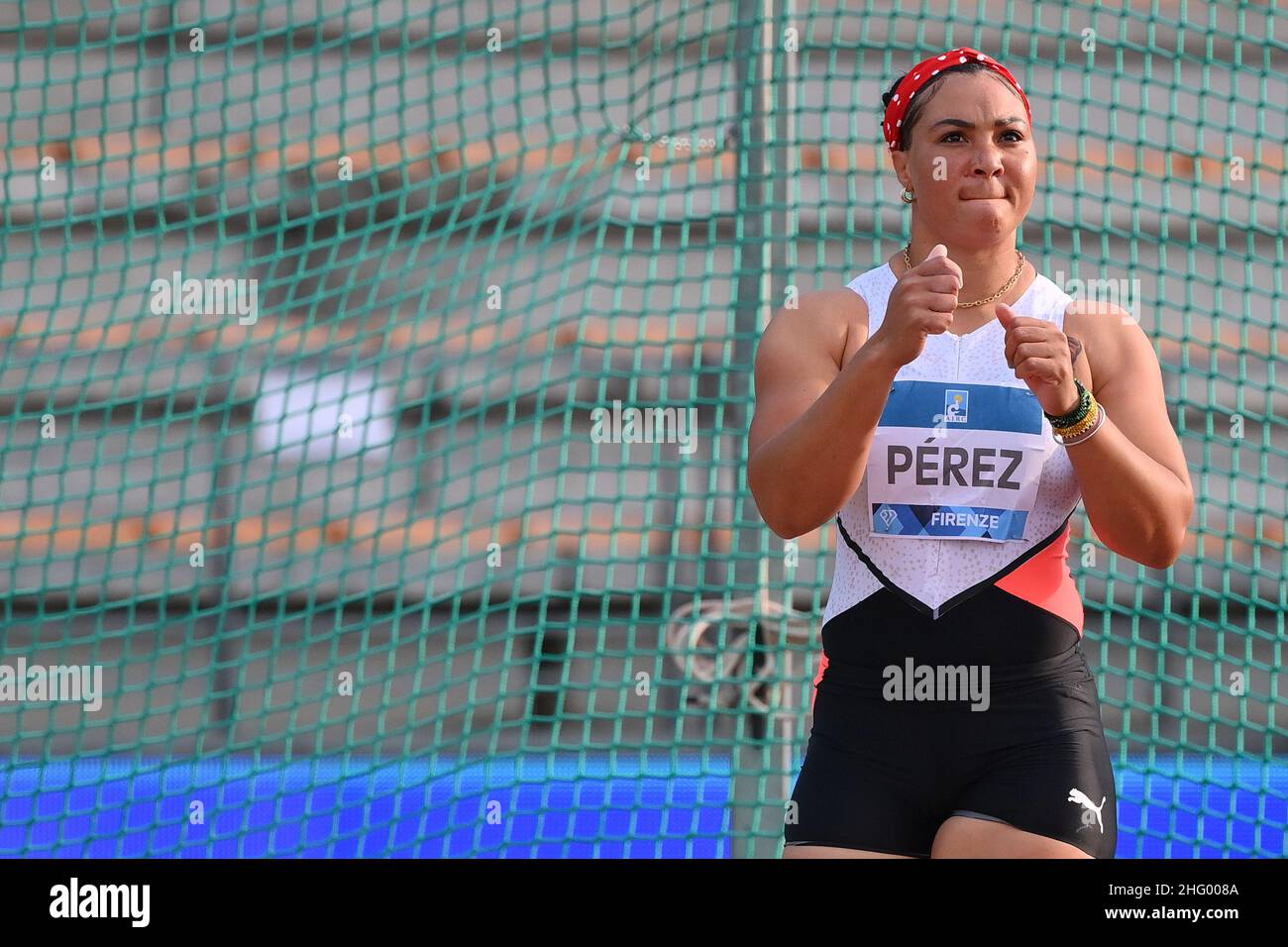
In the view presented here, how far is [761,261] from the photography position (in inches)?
125

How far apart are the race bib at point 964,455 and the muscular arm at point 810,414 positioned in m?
0.09

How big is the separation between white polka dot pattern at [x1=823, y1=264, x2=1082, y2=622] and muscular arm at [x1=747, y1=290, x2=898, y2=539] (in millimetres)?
76

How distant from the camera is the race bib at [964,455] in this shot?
1.56 meters

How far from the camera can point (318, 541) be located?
14.5 feet

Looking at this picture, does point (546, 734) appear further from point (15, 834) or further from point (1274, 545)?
point (1274, 545)

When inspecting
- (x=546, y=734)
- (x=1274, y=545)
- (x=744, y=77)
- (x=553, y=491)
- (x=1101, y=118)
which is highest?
(x=1101, y=118)

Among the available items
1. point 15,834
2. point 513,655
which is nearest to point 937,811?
point 15,834

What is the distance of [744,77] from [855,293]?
1732 mm

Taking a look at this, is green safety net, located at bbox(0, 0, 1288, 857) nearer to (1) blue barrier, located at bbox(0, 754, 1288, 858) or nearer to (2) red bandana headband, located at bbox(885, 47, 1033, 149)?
(1) blue barrier, located at bbox(0, 754, 1288, 858)

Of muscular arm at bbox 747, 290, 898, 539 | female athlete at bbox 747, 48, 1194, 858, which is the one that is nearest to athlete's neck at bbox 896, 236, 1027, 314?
female athlete at bbox 747, 48, 1194, 858

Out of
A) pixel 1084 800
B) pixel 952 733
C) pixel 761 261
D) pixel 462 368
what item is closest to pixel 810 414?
pixel 952 733

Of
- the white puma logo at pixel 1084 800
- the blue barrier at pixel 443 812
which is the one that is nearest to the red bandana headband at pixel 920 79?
the white puma logo at pixel 1084 800

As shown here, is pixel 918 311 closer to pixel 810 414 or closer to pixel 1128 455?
pixel 810 414

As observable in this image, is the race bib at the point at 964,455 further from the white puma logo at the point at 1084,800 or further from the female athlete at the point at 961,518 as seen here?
the white puma logo at the point at 1084,800
